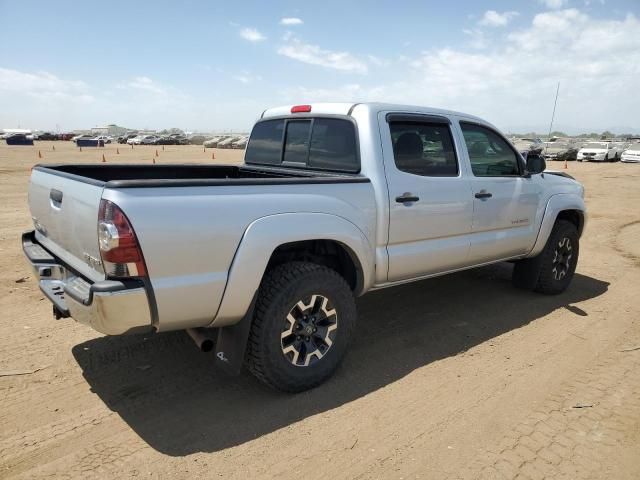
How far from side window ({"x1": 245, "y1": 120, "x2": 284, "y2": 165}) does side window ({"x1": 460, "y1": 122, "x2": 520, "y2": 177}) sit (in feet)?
5.56

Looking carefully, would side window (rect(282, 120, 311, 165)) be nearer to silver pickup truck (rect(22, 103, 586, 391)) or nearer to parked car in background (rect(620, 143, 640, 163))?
silver pickup truck (rect(22, 103, 586, 391))

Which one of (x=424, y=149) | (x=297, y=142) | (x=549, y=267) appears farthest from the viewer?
(x=549, y=267)

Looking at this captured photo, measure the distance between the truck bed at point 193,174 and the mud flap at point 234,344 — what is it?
0.80 meters

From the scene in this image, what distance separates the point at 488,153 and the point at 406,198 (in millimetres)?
1401

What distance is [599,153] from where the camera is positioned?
99.6 feet

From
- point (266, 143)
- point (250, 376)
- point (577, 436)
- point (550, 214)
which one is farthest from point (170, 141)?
point (577, 436)

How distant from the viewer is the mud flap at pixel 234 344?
299cm

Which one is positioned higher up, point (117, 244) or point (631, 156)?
point (117, 244)

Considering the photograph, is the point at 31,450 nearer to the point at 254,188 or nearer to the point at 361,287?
the point at 254,188

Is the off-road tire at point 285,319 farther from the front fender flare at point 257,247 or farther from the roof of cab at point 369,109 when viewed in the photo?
the roof of cab at point 369,109

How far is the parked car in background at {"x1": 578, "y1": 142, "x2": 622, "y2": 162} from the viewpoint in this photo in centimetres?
3039

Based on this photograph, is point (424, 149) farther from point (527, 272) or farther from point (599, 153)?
point (599, 153)

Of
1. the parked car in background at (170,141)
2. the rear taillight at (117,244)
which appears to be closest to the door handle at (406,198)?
the rear taillight at (117,244)

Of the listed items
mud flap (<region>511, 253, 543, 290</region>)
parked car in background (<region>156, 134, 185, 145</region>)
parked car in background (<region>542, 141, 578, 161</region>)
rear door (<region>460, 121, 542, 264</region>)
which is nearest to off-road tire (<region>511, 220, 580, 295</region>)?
mud flap (<region>511, 253, 543, 290</region>)
